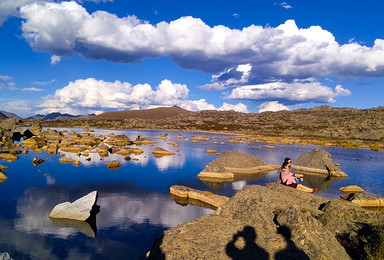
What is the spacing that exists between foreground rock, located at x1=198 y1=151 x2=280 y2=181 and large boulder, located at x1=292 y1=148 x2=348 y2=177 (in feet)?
11.8

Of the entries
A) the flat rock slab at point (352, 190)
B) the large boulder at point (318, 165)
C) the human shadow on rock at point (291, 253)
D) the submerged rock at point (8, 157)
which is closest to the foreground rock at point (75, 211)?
the human shadow on rock at point (291, 253)

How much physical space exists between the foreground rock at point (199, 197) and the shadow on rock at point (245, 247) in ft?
26.1

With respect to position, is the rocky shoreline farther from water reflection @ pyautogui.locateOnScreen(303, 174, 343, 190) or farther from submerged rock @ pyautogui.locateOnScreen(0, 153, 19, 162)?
submerged rock @ pyautogui.locateOnScreen(0, 153, 19, 162)

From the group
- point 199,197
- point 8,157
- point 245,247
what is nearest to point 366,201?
point 199,197

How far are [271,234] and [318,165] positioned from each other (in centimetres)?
2471

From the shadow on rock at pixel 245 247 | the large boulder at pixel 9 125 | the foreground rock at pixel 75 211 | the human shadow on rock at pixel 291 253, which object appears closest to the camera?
the human shadow on rock at pixel 291 253

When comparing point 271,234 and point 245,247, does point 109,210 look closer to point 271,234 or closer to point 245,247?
point 245,247

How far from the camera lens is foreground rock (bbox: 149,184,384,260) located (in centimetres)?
889

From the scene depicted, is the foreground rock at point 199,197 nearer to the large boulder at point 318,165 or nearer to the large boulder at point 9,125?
the large boulder at point 318,165

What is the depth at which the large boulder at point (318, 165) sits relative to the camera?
30.4m

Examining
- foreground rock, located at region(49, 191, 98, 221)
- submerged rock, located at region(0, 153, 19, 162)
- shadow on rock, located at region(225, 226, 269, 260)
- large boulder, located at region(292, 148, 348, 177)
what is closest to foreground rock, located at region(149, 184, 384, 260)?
shadow on rock, located at region(225, 226, 269, 260)

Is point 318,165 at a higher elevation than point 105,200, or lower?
higher

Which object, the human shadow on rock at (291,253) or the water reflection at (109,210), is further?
the water reflection at (109,210)

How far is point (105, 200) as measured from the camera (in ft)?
64.0
